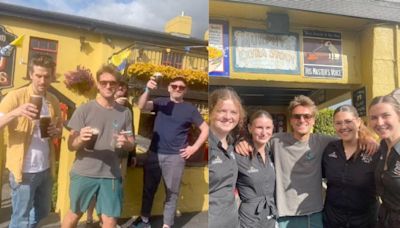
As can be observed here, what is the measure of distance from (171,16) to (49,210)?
0.75 m

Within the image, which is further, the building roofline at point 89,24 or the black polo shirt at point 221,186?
the black polo shirt at point 221,186

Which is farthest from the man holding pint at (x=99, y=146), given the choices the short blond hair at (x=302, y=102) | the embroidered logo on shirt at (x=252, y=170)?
the short blond hair at (x=302, y=102)

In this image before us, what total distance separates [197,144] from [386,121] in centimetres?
112

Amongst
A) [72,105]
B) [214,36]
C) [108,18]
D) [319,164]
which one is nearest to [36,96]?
[72,105]

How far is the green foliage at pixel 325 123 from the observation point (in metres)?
2.22

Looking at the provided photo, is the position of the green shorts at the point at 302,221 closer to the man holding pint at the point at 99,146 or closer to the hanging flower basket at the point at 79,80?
the man holding pint at the point at 99,146

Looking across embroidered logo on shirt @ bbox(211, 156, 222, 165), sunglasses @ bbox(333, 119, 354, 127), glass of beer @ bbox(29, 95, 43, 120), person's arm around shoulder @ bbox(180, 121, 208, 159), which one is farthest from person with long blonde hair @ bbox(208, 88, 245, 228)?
glass of beer @ bbox(29, 95, 43, 120)

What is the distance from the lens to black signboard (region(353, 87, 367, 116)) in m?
2.17

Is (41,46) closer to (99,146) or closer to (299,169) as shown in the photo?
(99,146)

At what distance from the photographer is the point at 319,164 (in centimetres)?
219

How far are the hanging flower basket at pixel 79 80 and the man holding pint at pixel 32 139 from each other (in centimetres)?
5

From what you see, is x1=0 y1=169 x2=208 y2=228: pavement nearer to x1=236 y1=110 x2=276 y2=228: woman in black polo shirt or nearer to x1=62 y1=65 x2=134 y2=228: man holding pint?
x1=62 y1=65 x2=134 y2=228: man holding pint

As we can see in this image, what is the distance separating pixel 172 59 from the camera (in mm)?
1400

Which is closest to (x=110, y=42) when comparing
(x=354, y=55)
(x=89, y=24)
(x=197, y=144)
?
(x=89, y=24)
